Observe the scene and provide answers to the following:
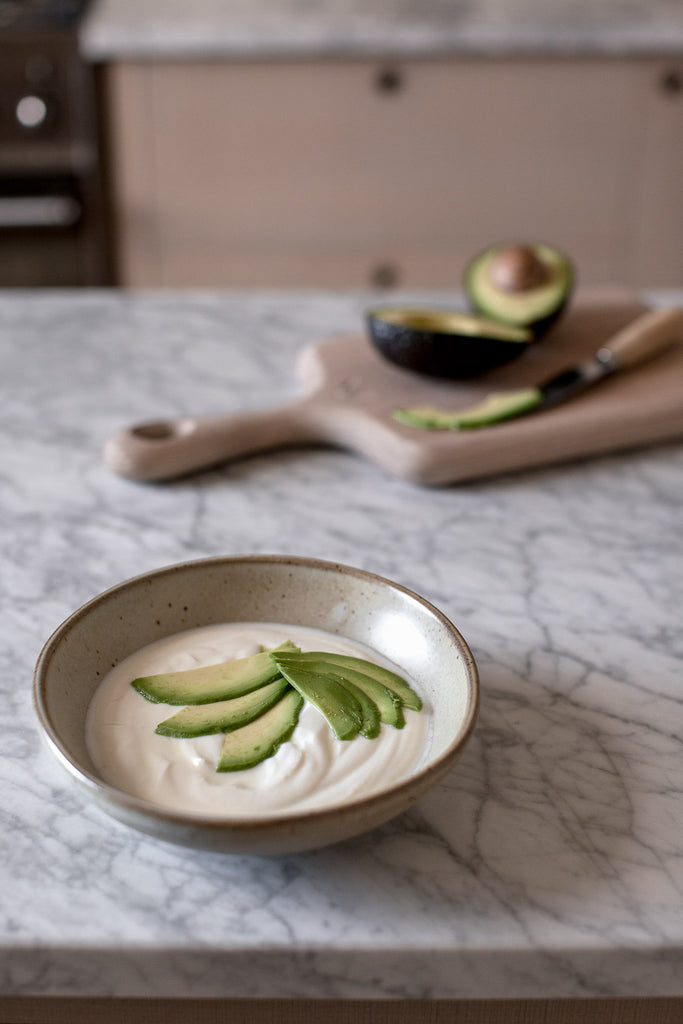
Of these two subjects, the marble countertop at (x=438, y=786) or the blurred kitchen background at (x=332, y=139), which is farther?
the blurred kitchen background at (x=332, y=139)

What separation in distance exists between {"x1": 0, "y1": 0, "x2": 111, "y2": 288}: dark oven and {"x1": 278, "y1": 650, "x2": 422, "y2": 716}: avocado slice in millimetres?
1897

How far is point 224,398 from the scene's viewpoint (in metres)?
1.27

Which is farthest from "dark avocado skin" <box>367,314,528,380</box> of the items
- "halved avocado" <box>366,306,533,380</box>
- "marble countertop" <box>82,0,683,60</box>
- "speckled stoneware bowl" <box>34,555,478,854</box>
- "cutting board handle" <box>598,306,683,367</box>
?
"marble countertop" <box>82,0,683,60</box>

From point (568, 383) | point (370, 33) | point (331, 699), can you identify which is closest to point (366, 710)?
point (331, 699)

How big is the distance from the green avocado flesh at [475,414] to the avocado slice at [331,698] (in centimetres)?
47

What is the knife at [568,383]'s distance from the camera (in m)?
1.15

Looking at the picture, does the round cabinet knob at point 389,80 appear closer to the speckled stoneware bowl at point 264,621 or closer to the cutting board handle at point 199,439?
the cutting board handle at point 199,439

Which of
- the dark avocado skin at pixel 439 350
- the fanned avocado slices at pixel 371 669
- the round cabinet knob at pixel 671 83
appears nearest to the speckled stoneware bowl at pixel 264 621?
the fanned avocado slices at pixel 371 669

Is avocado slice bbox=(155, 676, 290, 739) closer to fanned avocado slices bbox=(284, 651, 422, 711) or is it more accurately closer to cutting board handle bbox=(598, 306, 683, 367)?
fanned avocado slices bbox=(284, 651, 422, 711)

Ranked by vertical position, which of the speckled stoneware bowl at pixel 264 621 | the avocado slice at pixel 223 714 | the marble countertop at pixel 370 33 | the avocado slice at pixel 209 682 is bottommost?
the avocado slice at pixel 223 714

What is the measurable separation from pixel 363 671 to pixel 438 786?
9cm

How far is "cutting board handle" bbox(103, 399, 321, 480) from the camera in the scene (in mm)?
1085

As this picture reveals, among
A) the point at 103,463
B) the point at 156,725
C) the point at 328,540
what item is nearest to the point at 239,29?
the point at 103,463

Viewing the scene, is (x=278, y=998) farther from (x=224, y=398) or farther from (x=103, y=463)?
(x=224, y=398)
